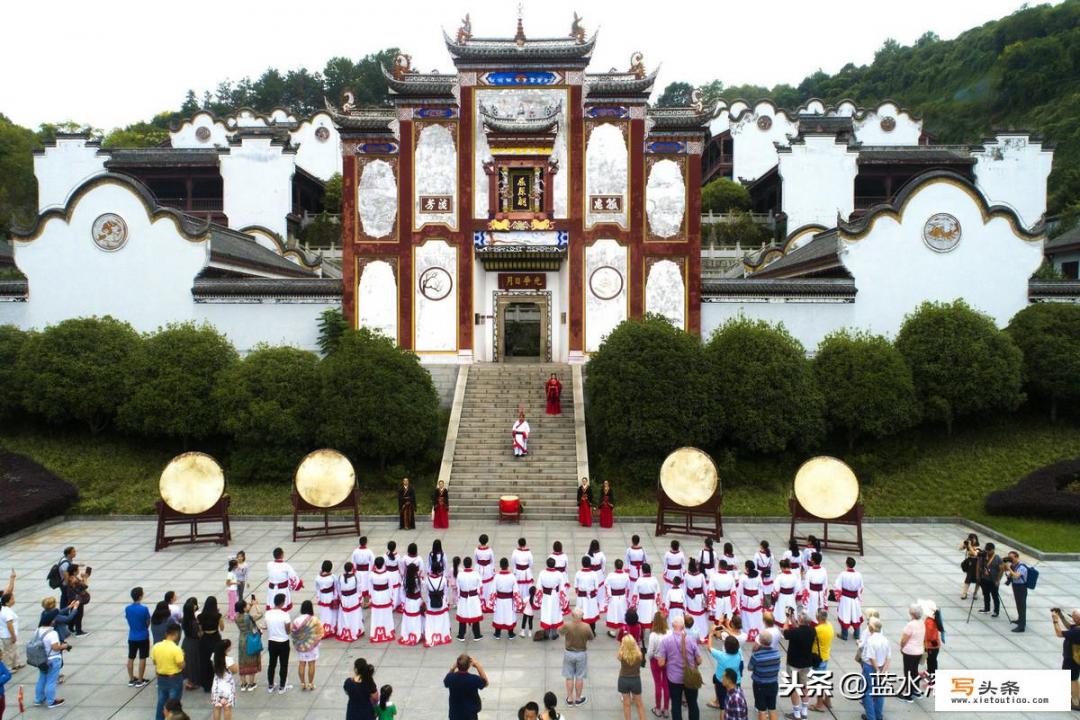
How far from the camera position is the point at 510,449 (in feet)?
68.4

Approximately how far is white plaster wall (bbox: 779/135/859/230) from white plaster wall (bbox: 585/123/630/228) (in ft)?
63.8

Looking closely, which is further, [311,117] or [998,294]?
[311,117]

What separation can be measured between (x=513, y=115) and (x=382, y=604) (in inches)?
747

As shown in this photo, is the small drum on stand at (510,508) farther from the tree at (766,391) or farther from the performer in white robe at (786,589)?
the performer in white robe at (786,589)

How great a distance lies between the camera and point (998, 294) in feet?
79.2

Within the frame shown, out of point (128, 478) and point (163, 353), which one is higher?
point (163, 353)

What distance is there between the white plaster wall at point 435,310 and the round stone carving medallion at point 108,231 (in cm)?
997

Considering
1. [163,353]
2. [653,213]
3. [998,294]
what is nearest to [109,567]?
[163,353]

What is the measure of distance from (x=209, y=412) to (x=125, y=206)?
915 centimetres

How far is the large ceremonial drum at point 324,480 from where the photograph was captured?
16.5 meters

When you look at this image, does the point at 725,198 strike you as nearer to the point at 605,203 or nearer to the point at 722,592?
the point at 605,203

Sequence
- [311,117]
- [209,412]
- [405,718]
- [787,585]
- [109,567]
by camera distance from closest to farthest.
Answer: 1. [405,718]
2. [787,585]
3. [109,567]
4. [209,412]
5. [311,117]

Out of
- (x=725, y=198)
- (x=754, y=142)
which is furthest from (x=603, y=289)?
(x=754, y=142)

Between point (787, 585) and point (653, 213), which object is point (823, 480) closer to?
point (787, 585)
